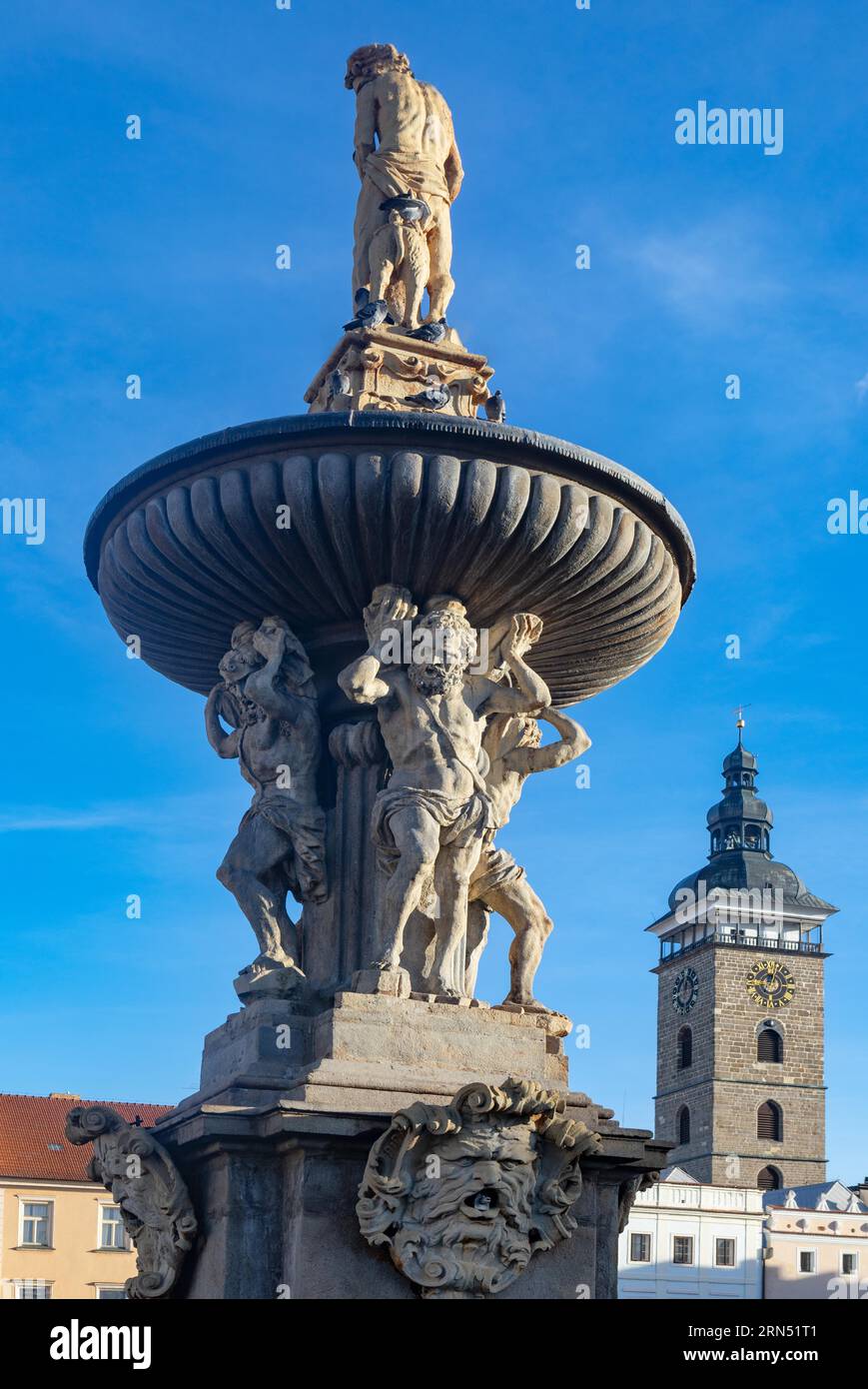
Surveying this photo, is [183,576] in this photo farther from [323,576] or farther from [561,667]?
[561,667]

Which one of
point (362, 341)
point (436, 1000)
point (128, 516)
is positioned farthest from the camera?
point (362, 341)

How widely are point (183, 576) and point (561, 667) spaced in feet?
6.87

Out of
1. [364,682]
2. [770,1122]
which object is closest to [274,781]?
[364,682]

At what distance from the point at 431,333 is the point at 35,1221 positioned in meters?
34.6

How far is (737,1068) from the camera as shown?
9794 centimetres

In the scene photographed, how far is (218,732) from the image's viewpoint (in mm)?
9781

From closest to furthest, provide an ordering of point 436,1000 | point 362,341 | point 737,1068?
point 436,1000, point 362,341, point 737,1068

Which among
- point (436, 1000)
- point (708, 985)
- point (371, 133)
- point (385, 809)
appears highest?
point (708, 985)

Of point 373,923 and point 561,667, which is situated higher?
point 561,667

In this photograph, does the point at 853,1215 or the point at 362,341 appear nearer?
the point at 362,341

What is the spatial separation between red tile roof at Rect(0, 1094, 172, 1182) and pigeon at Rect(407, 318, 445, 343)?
3198cm

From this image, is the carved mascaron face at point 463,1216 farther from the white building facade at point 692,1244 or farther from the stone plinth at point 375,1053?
the white building facade at point 692,1244

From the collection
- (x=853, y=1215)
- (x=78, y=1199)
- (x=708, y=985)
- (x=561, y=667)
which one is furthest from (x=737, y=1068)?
(x=561, y=667)

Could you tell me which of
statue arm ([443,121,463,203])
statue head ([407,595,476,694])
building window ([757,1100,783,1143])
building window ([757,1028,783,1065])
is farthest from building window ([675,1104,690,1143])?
statue head ([407,595,476,694])
